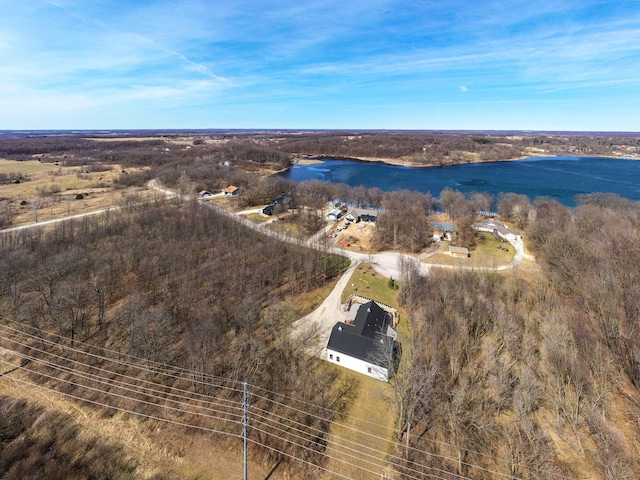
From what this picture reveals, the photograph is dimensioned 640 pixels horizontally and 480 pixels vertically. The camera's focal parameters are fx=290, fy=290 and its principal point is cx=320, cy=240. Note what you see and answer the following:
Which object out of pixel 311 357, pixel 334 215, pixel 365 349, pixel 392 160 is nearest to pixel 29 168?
pixel 334 215

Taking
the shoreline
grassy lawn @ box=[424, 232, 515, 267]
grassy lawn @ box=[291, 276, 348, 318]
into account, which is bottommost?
grassy lawn @ box=[291, 276, 348, 318]

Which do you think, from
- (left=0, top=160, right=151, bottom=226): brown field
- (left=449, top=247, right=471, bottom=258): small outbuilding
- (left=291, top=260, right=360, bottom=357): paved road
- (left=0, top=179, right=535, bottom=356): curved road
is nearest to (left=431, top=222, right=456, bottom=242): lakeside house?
(left=449, top=247, right=471, bottom=258): small outbuilding

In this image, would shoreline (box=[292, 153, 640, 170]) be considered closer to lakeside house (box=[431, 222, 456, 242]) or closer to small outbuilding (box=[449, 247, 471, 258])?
lakeside house (box=[431, 222, 456, 242])

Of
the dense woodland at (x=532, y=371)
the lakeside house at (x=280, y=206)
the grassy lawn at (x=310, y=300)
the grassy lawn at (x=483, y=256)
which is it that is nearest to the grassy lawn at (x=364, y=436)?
the dense woodland at (x=532, y=371)

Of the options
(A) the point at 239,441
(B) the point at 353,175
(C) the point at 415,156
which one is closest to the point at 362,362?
(A) the point at 239,441

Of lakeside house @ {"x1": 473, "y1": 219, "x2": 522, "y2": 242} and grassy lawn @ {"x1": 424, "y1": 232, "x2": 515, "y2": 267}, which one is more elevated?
lakeside house @ {"x1": 473, "y1": 219, "x2": 522, "y2": 242}

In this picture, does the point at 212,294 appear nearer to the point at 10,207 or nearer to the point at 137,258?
the point at 137,258

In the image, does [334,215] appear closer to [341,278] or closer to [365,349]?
[341,278]
